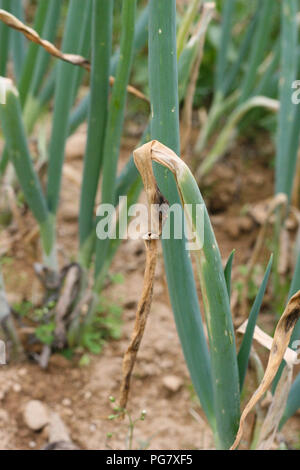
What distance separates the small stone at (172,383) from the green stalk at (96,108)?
0.38 m

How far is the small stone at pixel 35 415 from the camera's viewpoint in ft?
3.95

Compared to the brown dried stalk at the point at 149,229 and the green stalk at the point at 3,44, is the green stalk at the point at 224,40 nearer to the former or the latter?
the green stalk at the point at 3,44

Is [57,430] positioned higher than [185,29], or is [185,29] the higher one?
[185,29]

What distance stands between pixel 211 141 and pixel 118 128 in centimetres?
132

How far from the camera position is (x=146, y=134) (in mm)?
1116

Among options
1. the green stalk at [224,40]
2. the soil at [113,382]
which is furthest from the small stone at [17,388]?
the green stalk at [224,40]

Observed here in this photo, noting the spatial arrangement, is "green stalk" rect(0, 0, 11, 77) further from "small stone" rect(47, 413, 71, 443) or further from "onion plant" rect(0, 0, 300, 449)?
"small stone" rect(47, 413, 71, 443)

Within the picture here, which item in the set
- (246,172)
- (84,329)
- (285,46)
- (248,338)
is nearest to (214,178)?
(246,172)

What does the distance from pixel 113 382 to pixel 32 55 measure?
0.76 metres

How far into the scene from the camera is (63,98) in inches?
46.1

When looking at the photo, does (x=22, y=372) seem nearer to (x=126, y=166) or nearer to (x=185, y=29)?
(x=126, y=166)

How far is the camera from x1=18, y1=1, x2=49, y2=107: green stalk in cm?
130

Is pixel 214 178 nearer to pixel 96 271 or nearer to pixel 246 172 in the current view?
pixel 246 172

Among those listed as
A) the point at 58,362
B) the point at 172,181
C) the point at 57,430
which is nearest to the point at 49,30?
the point at 172,181
